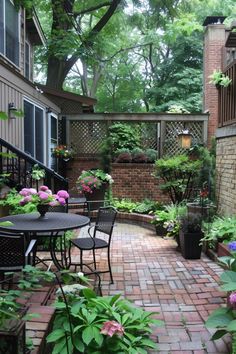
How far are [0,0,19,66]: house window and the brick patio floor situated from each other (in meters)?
4.98

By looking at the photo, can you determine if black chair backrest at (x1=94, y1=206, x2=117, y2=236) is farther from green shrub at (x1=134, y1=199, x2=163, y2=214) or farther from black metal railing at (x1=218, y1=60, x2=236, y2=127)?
green shrub at (x1=134, y1=199, x2=163, y2=214)

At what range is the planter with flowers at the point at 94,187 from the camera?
329 inches

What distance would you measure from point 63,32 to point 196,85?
325 inches

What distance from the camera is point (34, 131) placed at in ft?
29.5

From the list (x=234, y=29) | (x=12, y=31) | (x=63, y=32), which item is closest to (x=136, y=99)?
(x=63, y=32)

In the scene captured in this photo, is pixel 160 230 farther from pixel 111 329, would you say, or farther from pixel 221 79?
pixel 111 329

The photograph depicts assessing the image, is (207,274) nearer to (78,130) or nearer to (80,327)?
(80,327)

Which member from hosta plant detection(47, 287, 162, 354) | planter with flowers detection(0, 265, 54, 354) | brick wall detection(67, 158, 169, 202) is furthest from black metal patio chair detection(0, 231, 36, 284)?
brick wall detection(67, 158, 169, 202)

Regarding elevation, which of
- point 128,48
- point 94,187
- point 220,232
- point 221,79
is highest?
point 128,48

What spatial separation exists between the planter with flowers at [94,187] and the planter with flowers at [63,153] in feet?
6.78

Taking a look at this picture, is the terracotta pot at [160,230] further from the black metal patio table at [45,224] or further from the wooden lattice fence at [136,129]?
the wooden lattice fence at [136,129]

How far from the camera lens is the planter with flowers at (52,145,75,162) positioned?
10602mm

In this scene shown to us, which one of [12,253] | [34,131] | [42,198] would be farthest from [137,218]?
[12,253]

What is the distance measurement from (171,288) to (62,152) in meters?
7.12
